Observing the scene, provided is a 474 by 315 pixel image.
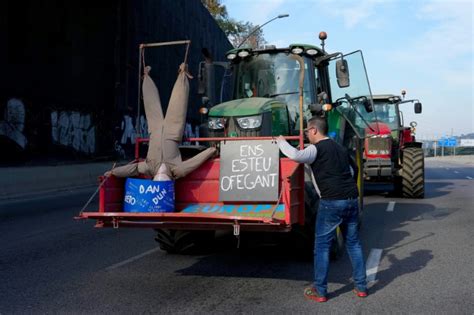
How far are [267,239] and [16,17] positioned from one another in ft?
42.7

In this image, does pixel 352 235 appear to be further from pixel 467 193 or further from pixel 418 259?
pixel 467 193

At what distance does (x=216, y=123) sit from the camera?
7.21m

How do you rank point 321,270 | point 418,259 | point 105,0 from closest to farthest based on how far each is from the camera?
1. point 321,270
2. point 418,259
3. point 105,0

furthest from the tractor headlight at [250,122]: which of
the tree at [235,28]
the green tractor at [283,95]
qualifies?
the tree at [235,28]

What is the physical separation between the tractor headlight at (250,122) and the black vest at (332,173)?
1.55 meters

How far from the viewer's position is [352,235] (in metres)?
5.43

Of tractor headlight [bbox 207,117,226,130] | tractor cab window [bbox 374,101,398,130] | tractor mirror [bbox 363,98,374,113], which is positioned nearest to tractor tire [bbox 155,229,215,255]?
tractor headlight [bbox 207,117,226,130]

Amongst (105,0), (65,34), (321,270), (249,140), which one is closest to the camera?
(321,270)

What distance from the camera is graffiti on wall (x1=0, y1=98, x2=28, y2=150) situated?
16203mm

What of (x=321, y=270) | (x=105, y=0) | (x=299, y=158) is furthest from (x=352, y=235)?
(x=105, y=0)

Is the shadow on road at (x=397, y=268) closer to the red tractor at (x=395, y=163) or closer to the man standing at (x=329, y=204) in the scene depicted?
the man standing at (x=329, y=204)

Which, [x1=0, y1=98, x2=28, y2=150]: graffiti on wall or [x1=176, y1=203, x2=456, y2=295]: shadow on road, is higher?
[x1=0, y1=98, x2=28, y2=150]: graffiti on wall

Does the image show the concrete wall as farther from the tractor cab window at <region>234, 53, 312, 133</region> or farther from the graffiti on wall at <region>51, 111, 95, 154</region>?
the tractor cab window at <region>234, 53, 312, 133</region>

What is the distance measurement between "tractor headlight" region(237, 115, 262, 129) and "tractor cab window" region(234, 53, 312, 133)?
1000mm
